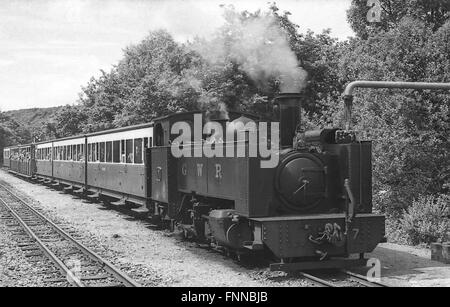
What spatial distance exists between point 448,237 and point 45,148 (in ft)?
82.7

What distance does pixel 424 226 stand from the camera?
37.8 feet

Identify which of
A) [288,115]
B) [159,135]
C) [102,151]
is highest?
[288,115]

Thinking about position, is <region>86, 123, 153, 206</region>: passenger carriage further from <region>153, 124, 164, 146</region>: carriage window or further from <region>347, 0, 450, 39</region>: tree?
<region>347, 0, 450, 39</region>: tree

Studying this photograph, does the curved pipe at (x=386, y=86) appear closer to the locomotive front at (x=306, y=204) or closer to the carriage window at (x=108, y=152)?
the locomotive front at (x=306, y=204)

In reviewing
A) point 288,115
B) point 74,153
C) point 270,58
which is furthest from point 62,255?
point 74,153

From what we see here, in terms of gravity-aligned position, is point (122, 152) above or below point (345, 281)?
above

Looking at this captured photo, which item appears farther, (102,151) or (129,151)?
(102,151)

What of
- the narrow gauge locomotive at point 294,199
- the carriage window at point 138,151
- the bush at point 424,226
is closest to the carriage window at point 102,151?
the carriage window at point 138,151

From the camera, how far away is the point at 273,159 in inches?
320

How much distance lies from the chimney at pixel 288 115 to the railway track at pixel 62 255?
315cm

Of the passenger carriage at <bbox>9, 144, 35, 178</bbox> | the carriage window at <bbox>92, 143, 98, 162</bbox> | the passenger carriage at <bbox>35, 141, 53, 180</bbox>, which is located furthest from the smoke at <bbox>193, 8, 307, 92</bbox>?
the passenger carriage at <bbox>9, 144, 35, 178</bbox>

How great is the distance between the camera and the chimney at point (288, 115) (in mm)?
8414

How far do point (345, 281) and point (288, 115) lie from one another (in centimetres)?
258

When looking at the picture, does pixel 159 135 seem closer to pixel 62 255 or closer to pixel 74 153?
pixel 62 255
